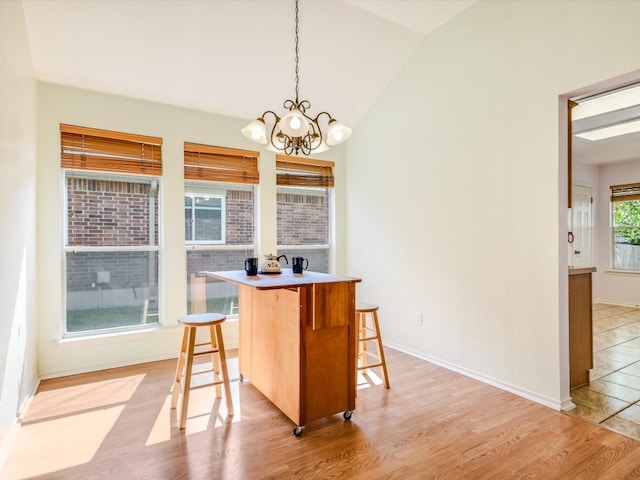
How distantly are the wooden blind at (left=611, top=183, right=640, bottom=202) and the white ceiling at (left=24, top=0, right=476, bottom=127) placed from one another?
530 centimetres

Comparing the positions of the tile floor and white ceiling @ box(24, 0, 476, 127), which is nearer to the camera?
the tile floor

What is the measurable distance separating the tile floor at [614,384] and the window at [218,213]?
3345 mm

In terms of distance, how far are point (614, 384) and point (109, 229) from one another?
4666mm

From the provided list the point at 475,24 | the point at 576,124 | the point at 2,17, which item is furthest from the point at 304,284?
the point at 576,124

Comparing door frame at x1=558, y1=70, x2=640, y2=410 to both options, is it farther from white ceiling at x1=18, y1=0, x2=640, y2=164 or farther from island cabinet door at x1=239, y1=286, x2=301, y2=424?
island cabinet door at x1=239, y1=286, x2=301, y2=424

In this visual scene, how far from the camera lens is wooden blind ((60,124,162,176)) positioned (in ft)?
Answer: 11.0

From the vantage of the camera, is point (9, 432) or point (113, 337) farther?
point (113, 337)

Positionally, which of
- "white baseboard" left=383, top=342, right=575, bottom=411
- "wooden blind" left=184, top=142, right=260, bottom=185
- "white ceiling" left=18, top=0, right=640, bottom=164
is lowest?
"white baseboard" left=383, top=342, right=575, bottom=411

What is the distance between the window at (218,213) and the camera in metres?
3.98

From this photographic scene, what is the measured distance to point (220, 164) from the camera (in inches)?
160

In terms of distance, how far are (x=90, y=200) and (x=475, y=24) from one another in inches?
150

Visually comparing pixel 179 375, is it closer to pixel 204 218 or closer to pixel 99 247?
pixel 99 247

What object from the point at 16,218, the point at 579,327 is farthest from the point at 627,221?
the point at 16,218

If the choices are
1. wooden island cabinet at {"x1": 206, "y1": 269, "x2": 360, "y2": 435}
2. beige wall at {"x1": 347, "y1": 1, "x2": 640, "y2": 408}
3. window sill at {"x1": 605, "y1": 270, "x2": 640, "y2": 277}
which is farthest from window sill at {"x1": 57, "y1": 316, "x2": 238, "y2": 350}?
window sill at {"x1": 605, "y1": 270, "x2": 640, "y2": 277}
